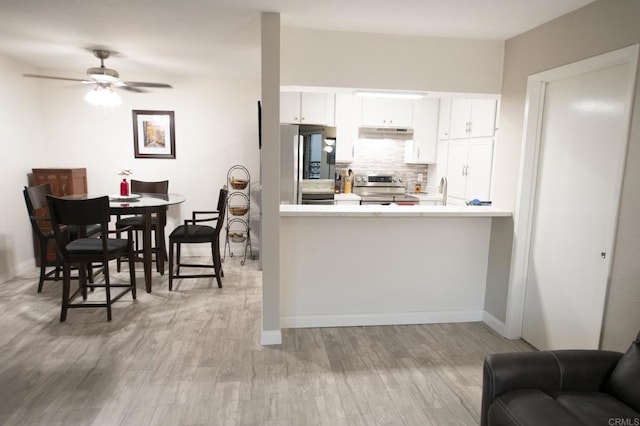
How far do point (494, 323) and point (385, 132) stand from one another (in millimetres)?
3090

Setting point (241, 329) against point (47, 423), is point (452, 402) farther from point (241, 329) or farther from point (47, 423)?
point (47, 423)

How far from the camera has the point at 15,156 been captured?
4.22 metres

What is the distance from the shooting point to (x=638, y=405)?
158 cm

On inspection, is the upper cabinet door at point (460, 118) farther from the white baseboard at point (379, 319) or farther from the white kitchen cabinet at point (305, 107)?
the white baseboard at point (379, 319)

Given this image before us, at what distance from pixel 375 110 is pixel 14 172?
4.38m

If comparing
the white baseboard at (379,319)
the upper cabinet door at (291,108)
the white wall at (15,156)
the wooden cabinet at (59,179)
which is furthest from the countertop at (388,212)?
the white wall at (15,156)

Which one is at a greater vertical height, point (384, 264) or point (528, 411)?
point (384, 264)

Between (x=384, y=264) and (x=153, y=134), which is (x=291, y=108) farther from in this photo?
(x=384, y=264)

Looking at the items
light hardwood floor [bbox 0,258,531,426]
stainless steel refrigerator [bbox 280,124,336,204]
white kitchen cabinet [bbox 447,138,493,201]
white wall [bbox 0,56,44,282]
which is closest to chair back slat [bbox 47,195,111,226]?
light hardwood floor [bbox 0,258,531,426]

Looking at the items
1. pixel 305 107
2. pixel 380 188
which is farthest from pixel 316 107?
pixel 380 188

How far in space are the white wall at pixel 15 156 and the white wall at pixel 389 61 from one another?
3.27 metres

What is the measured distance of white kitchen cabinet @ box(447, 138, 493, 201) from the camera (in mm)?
4051

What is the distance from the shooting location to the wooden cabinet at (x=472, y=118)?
4016mm

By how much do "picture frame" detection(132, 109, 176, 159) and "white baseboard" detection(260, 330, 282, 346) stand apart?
312 cm
